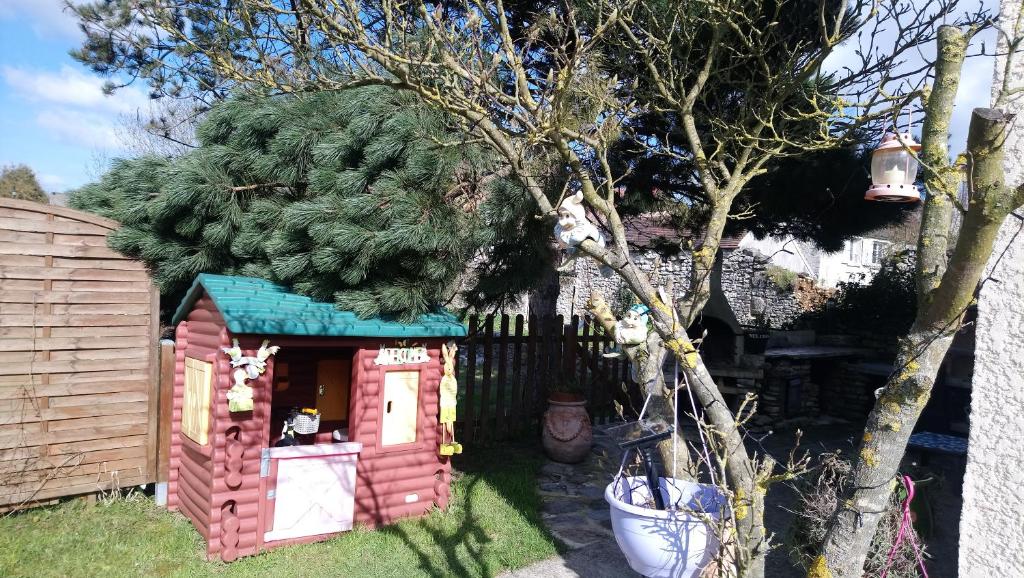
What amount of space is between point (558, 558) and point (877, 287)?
9049 millimetres

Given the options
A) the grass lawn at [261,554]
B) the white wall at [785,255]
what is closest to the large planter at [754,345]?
the grass lawn at [261,554]

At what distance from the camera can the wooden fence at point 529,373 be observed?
7.00 metres

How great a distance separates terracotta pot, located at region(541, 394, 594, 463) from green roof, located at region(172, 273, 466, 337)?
2.22 meters

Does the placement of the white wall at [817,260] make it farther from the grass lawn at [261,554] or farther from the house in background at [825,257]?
the grass lawn at [261,554]

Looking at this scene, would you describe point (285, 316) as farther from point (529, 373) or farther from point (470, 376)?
point (529, 373)

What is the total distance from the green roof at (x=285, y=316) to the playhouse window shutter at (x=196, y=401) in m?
0.55

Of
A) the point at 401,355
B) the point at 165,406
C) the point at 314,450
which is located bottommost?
the point at 314,450

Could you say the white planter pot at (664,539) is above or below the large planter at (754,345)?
below

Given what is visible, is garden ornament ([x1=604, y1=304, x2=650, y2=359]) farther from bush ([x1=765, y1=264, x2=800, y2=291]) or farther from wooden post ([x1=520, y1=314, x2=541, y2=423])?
bush ([x1=765, y1=264, x2=800, y2=291])

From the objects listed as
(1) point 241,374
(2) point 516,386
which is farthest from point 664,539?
(2) point 516,386

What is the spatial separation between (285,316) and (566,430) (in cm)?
361

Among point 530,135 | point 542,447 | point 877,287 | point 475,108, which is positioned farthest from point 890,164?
point 877,287

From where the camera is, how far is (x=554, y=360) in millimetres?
A: 7895

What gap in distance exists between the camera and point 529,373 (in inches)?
A: 301
